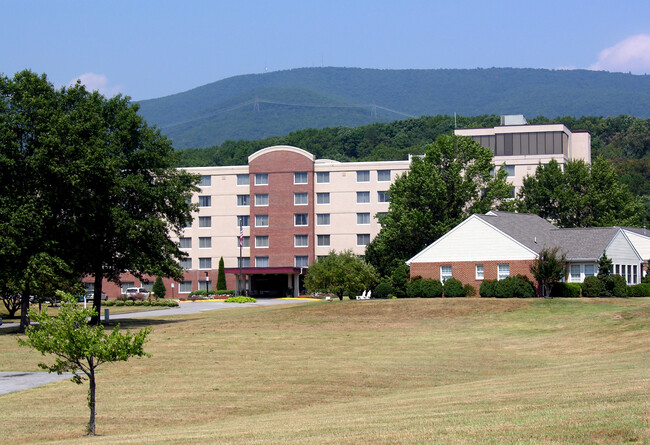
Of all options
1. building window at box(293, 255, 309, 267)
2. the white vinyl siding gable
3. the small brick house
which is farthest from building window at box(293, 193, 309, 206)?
the white vinyl siding gable

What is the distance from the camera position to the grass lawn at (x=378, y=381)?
16.0 meters

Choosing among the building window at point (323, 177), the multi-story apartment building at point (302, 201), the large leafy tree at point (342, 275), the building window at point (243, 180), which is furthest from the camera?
the building window at point (243, 180)

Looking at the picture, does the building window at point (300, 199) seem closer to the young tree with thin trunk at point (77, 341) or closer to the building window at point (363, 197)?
the building window at point (363, 197)

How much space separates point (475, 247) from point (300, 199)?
4797 cm

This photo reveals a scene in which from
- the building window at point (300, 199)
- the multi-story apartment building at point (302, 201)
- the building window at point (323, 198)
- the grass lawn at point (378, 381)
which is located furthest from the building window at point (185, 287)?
the grass lawn at point (378, 381)

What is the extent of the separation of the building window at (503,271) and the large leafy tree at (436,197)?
13935 millimetres

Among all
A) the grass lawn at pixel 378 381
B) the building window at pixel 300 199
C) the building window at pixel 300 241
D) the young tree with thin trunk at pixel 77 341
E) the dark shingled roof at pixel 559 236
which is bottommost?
the grass lawn at pixel 378 381

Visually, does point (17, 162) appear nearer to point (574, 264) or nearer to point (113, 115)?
point (113, 115)

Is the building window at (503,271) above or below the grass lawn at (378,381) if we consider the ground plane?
above

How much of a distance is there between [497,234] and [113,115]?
28601 mm

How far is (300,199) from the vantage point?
108 meters

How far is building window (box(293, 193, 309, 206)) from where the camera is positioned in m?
107

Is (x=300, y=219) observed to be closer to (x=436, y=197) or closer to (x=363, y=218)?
(x=363, y=218)

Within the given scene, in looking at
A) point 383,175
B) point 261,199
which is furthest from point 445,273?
→ point 261,199
